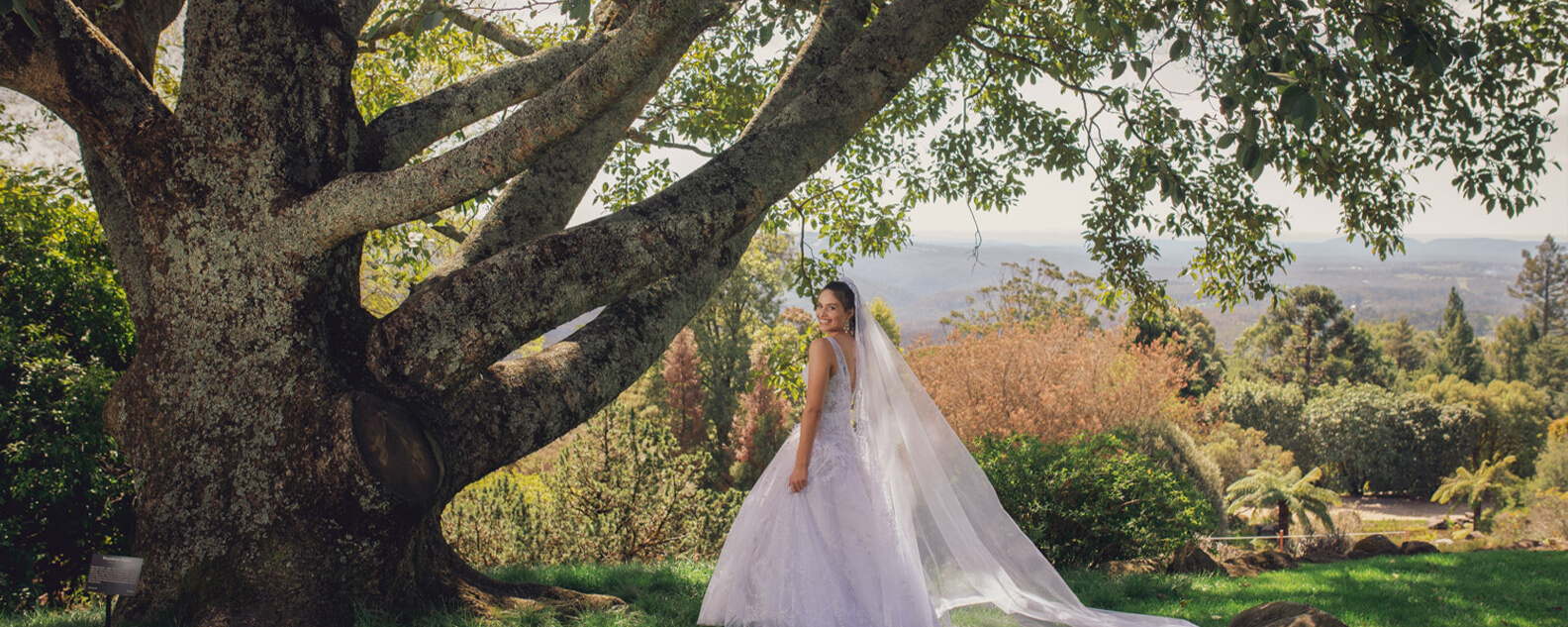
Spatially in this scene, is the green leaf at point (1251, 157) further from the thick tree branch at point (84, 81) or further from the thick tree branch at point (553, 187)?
the thick tree branch at point (84, 81)

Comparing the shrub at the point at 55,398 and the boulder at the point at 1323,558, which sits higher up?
the shrub at the point at 55,398

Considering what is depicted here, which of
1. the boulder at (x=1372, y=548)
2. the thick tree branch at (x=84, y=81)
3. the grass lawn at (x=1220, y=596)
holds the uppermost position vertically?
the thick tree branch at (x=84, y=81)

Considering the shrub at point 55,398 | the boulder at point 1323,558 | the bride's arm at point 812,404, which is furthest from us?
the boulder at point 1323,558

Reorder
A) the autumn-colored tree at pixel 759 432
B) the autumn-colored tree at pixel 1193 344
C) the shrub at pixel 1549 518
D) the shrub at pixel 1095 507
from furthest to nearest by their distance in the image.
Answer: the autumn-colored tree at pixel 1193 344 → the autumn-colored tree at pixel 759 432 → the shrub at pixel 1549 518 → the shrub at pixel 1095 507

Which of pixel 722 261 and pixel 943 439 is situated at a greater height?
pixel 722 261

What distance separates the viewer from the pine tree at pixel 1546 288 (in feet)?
258

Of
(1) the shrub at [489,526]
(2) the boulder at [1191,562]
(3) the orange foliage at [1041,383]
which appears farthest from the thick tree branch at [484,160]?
(3) the orange foliage at [1041,383]

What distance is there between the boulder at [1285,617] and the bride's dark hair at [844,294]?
272cm

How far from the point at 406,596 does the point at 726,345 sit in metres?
32.0

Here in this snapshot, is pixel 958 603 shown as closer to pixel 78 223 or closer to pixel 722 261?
pixel 722 261

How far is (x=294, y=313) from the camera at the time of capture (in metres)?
3.91

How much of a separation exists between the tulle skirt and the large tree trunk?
122cm

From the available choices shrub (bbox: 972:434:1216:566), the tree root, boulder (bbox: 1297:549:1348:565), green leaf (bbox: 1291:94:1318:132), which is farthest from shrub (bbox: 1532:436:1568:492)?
the tree root

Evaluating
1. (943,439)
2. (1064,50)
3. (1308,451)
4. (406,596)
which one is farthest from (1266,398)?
(406,596)
